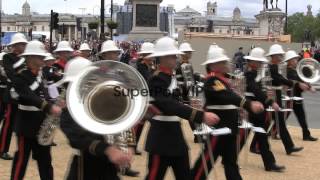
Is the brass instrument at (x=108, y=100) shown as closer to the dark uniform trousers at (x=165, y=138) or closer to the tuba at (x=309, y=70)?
the dark uniform trousers at (x=165, y=138)

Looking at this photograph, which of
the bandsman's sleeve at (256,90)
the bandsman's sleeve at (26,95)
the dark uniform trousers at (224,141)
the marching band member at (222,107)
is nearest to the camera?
the bandsman's sleeve at (26,95)

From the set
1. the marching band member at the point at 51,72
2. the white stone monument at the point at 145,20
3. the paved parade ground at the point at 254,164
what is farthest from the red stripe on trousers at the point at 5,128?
the white stone monument at the point at 145,20

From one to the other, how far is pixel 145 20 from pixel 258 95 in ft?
107

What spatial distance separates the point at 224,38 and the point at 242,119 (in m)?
26.5

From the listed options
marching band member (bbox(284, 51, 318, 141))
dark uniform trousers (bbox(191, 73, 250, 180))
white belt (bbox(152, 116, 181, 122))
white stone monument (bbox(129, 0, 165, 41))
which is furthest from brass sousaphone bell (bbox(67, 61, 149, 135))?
white stone monument (bbox(129, 0, 165, 41))

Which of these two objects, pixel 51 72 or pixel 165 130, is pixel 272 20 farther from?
pixel 165 130

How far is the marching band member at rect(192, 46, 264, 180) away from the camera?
275 inches

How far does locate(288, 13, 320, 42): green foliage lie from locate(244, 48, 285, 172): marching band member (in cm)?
10929

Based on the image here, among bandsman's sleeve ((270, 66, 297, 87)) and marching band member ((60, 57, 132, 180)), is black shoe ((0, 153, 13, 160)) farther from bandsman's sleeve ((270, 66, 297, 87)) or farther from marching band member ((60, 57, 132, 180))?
marching band member ((60, 57, 132, 180))

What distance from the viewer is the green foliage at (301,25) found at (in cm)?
11865

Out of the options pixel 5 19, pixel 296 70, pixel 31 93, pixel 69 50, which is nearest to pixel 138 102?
pixel 31 93

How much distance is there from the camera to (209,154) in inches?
283

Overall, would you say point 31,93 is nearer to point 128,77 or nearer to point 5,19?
point 128,77

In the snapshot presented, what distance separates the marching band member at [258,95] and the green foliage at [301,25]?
4303 inches
